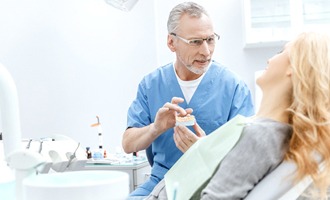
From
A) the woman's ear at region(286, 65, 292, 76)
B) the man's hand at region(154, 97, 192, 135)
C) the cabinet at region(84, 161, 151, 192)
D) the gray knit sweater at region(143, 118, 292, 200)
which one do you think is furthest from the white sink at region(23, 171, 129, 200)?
the cabinet at region(84, 161, 151, 192)

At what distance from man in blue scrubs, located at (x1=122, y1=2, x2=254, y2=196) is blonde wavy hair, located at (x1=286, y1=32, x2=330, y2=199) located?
81 cm

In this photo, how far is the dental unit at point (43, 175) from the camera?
87cm

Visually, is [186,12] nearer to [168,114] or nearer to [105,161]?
[168,114]

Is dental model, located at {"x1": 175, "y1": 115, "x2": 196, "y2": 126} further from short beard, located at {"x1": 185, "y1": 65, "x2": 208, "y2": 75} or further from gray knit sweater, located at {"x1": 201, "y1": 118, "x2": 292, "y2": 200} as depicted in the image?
gray knit sweater, located at {"x1": 201, "y1": 118, "x2": 292, "y2": 200}

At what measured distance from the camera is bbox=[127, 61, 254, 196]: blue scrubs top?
6.73ft

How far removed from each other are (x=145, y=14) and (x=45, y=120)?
1.51 meters

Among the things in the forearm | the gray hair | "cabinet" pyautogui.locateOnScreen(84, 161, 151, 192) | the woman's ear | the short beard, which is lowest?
"cabinet" pyautogui.locateOnScreen(84, 161, 151, 192)

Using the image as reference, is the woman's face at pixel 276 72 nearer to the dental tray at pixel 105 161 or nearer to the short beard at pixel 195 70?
the short beard at pixel 195 70

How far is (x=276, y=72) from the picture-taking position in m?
1.34

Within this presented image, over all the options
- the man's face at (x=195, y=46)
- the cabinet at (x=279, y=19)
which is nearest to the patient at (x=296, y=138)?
the man's face at (x=195, y=46)

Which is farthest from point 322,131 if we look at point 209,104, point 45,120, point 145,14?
point 145,14

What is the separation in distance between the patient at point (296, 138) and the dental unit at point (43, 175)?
37 centimetres

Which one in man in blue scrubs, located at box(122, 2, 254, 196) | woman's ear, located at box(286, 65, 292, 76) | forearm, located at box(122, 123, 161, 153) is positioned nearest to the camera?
woman's ear, located at box(286, 65, 292, 76)

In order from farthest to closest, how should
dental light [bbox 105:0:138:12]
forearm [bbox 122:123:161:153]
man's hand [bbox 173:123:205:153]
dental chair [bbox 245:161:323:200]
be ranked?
dental light [bbox 105:0:138:12] → forearm [bbox 122:123:161:153] → man's hand [bbox 173:123:205:153] → dental chair [bbox 245:161:323:200]
